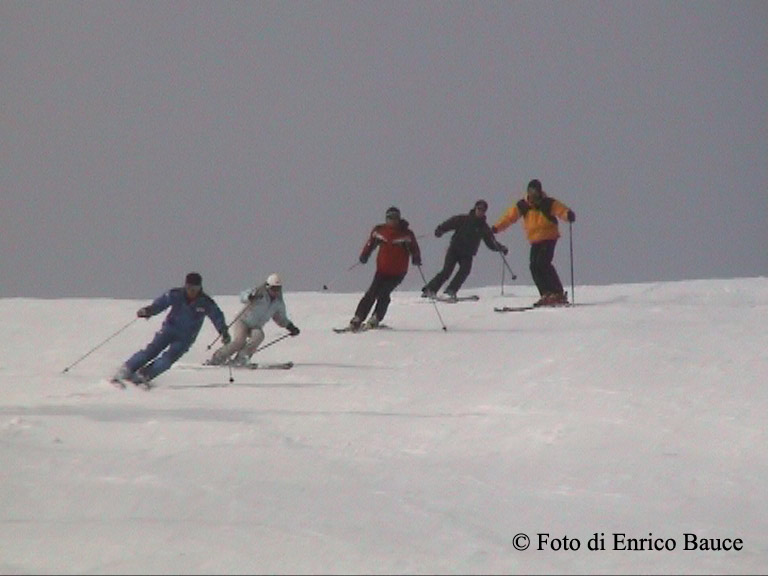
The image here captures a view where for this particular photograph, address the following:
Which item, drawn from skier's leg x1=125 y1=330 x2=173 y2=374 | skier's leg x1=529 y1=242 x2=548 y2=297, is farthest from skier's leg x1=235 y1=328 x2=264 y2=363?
skier's leg x1=529 y1=242 x2=548 y2=297

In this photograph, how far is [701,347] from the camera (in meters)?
11.8

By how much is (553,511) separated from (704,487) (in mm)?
1256

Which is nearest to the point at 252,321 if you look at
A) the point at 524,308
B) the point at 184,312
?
the point at 184,312

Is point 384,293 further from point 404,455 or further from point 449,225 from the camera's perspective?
point 404,455

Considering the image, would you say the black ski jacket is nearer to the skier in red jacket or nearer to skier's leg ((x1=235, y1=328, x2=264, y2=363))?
the skier in red jacket

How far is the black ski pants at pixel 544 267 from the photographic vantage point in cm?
1627

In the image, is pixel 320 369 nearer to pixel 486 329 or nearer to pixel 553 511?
pixel 486 329

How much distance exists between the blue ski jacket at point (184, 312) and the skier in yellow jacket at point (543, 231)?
21.0ft

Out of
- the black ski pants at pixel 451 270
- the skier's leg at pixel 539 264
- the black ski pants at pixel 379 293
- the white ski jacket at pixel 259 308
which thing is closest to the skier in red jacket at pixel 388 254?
the black ski pants at pixel 379 293

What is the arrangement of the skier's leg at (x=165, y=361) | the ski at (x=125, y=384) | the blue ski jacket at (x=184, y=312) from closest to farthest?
the ski at (x=125, y=384), the skier's leg at (x=165, y=361), the blue ski jacket at (x=184, y=312)

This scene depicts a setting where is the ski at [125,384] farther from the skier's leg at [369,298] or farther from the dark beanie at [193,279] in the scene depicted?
the skier's leg at [369,298]

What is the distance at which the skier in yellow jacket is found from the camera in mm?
16156

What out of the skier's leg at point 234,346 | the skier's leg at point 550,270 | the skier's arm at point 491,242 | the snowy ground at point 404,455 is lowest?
the snowy ground at point 404,455

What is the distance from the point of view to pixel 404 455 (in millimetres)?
7555
